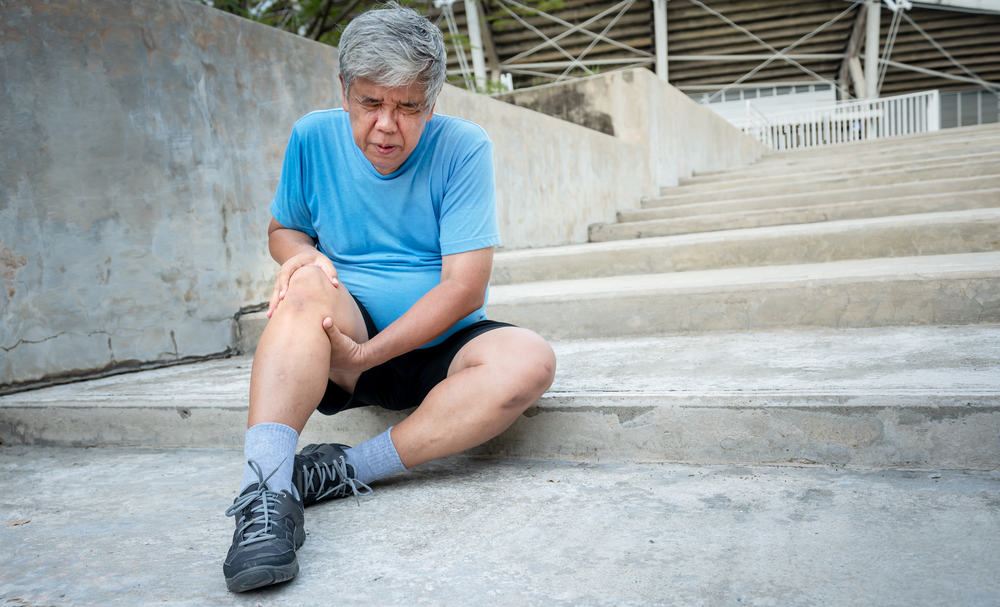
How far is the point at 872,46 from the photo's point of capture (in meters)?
17.2

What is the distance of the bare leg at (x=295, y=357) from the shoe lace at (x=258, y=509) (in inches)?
4.2

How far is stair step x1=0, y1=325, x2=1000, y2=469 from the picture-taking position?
1390mm

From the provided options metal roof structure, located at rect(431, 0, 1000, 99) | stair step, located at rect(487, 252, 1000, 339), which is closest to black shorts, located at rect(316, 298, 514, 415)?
stair step, located at rect(487, 252, 1000, 339)

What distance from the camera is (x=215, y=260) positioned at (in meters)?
2.71

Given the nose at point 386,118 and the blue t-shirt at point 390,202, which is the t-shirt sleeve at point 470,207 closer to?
the blue t-shirt at point 390,202

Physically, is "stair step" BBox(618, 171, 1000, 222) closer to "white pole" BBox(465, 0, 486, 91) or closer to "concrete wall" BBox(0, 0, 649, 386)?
"concrete wall" BBox(0, 0, 649, 386)

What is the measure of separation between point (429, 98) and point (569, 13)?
735 inches

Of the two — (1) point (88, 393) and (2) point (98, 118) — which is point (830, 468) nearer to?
(1) point (88, 393)

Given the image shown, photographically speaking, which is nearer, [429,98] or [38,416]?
[429,98]

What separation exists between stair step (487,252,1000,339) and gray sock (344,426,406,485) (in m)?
1.23

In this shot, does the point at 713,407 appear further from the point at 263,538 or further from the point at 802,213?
the point at 802,213

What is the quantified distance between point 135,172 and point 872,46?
1880 centimetres

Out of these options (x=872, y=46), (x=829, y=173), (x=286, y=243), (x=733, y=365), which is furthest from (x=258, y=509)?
(x=872, y=46)

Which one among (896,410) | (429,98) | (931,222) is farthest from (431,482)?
(931,222)
